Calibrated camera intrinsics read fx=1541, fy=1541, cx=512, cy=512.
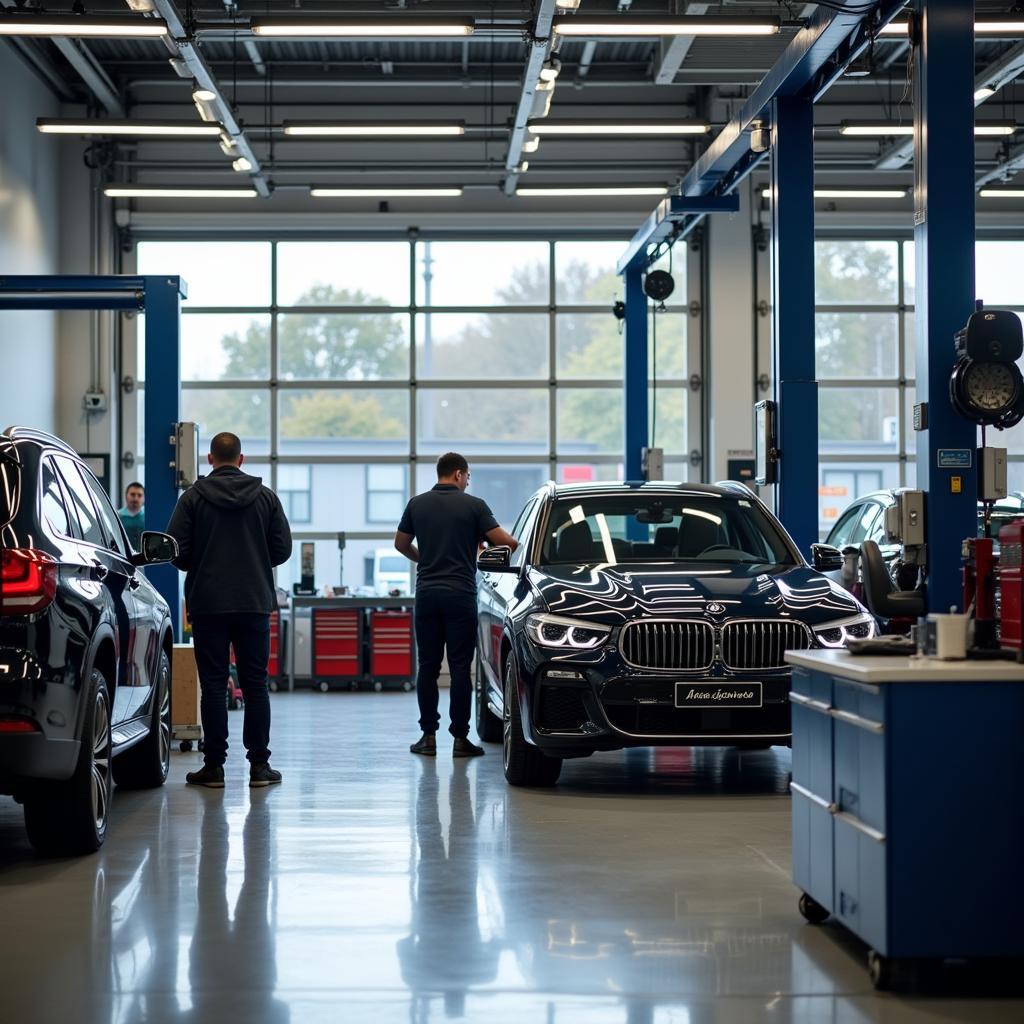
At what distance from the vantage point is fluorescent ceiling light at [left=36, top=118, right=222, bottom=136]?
13734mm

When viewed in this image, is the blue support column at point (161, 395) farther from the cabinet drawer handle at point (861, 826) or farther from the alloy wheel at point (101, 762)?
the cabinet drawer handle at point (861, 826)

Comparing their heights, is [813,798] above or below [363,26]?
below

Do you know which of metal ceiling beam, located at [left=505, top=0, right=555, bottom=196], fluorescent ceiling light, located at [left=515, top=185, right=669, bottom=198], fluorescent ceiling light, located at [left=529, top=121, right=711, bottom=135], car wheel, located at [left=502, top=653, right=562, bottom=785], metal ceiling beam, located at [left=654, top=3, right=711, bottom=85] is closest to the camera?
car wheel, located at [left=502, top=653, right=562, bottom=785]

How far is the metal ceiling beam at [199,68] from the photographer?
37.7 feet

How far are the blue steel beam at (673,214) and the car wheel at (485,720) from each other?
4.69 m

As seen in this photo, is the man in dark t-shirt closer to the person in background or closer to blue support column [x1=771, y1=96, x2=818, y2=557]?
blue support column [x1=771, y1=96, x2=818, y2=557]

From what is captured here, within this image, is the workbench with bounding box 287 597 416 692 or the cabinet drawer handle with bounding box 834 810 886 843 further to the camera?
the workbench with bounding box 287 597 416 692

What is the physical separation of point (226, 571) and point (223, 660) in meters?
0.48

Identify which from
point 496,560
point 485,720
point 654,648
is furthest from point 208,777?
point 654,648

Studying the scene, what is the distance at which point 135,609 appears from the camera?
721 centimetres

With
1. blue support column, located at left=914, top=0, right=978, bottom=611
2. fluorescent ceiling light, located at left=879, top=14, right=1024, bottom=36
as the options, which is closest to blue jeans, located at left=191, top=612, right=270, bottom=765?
blue support column, located at left=914, top=0, right=978, bottom=611

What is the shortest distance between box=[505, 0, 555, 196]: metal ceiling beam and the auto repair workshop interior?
0.40 ft

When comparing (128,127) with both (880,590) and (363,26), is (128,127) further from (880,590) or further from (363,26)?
(880,590)

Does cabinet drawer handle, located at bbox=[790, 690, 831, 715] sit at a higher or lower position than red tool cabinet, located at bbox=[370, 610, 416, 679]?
higher
